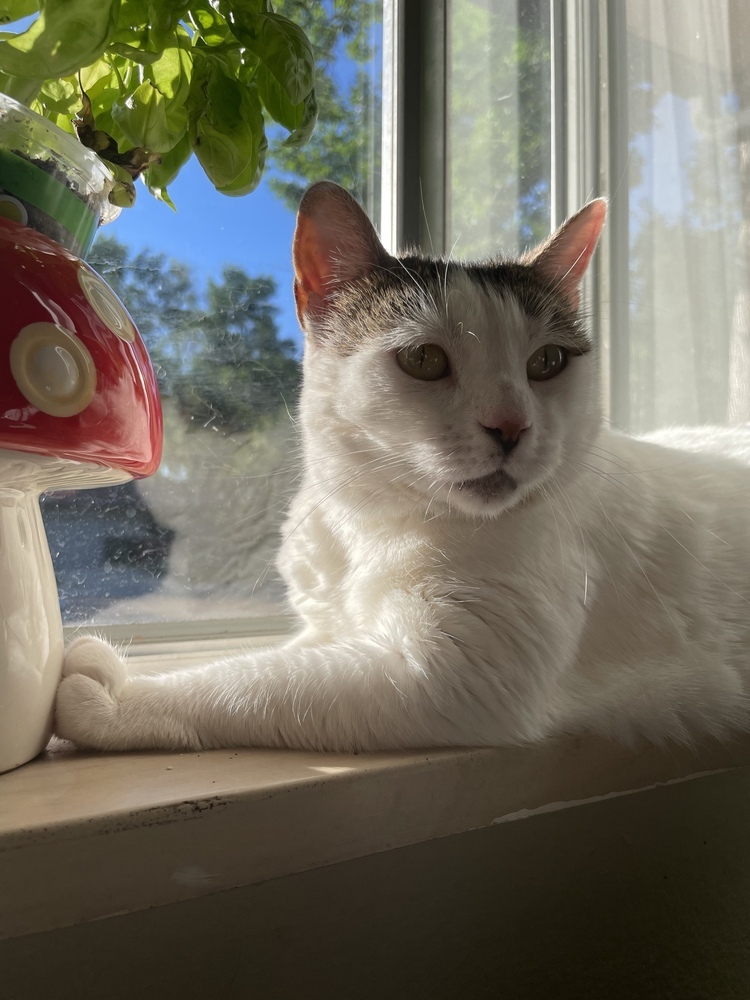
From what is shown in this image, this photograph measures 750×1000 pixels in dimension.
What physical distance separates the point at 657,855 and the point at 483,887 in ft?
1.06

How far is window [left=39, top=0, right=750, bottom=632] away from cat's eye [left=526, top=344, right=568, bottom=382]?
17.1 inches

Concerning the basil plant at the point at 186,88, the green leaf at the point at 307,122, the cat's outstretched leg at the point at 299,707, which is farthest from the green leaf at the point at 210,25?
the cat's outstretched leg at the point at 299,707

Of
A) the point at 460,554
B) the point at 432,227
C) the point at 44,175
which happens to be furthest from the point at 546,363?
the point at 432,227

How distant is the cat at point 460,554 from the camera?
0.84m

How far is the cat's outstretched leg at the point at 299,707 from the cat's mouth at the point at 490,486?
0.72ft

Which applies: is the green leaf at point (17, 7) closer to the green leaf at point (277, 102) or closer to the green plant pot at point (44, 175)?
the green plant pot at point (44, 175)

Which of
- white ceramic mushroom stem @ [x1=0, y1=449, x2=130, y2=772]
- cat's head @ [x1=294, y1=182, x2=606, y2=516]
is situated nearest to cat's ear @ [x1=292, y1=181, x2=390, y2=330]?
cat's head @ [x1=294, y1=182, x2=606, y2=516]

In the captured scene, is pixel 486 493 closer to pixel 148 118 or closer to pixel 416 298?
pixel 416 298

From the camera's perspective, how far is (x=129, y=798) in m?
0.69

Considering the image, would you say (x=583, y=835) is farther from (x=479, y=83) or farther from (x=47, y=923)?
(x=479, y=83)

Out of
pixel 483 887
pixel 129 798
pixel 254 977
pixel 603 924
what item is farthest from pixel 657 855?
pixel 129 798

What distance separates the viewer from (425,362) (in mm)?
989

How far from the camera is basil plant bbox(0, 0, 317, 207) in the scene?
748mm

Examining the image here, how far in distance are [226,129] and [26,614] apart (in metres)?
0.58
